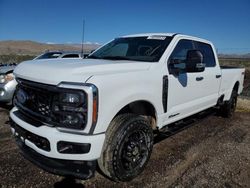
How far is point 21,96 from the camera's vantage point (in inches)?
126

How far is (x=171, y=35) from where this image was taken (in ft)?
13.9

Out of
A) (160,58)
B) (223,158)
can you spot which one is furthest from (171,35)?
(223,158)

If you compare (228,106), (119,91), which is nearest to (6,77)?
(119,91)

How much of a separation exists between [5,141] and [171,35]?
3.35 m

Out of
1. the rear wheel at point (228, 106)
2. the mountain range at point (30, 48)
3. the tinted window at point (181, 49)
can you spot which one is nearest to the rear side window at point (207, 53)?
the tinted window at point (181, 49)

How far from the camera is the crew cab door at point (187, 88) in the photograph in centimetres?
379

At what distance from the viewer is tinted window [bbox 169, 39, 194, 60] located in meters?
3.98

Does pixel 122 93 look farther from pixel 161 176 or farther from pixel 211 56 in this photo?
pixel 211 56

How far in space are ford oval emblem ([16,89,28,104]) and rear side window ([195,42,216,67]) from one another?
10.6 ft

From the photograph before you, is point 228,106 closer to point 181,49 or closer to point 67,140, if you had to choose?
point 181,49

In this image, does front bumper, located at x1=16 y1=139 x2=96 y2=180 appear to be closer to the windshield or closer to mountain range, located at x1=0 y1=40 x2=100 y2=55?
the windshield

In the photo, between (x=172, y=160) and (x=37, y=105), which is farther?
(x=172, y=160)

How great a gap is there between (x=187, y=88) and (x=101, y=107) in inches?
76.2

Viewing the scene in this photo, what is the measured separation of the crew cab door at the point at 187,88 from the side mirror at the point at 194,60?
19 cm
